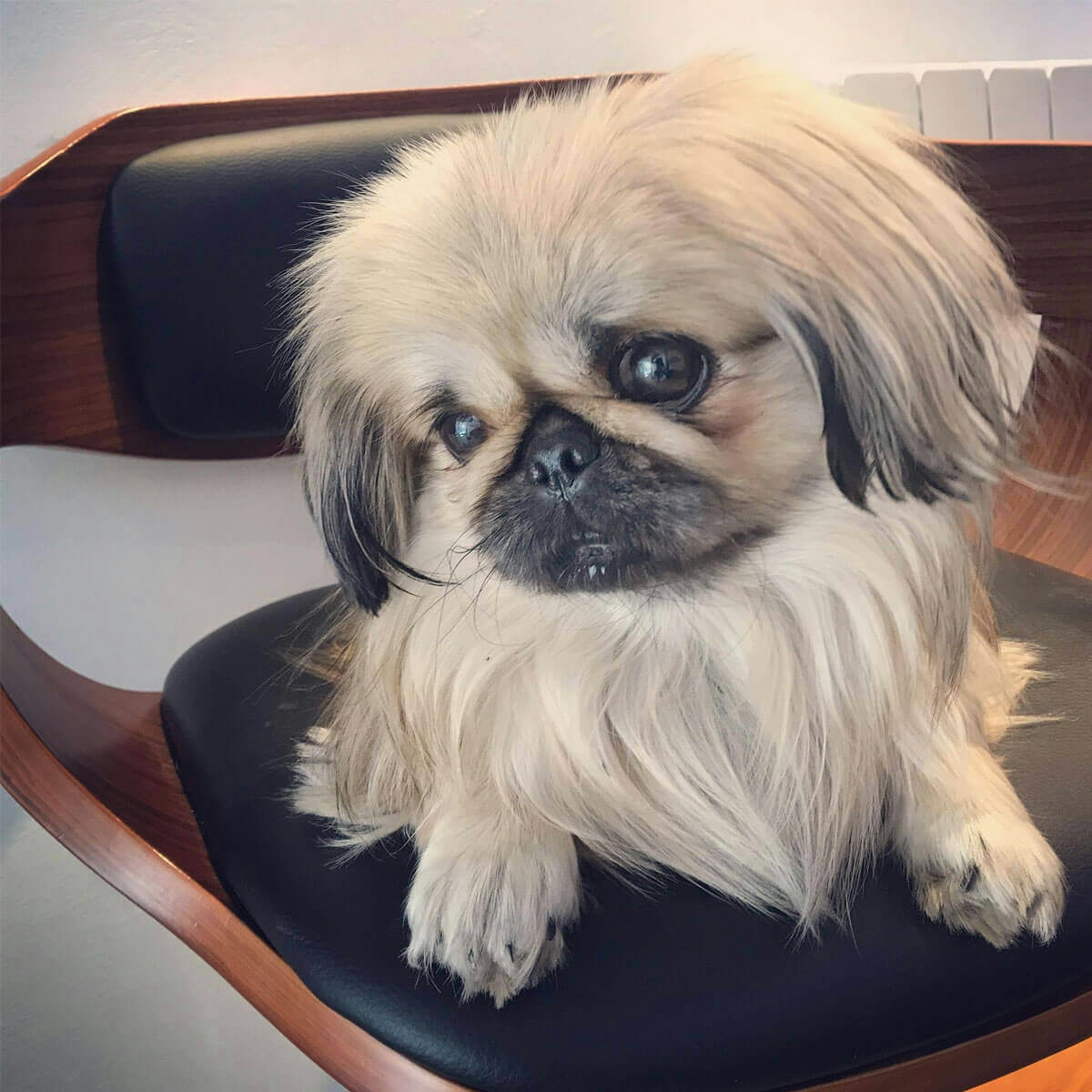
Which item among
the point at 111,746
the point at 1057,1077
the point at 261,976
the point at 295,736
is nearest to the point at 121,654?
the point at 111,746

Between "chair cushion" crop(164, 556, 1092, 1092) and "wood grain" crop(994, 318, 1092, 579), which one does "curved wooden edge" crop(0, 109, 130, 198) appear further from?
"wood grain" crop(994, 318, 1092, 579)

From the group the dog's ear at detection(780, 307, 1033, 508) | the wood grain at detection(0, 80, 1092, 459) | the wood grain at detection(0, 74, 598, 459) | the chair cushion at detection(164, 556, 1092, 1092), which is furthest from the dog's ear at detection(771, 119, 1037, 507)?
the wood grain at detection(0, 74, 598, 459)

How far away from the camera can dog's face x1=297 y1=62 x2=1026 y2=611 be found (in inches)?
23.7

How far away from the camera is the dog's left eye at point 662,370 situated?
2.05ft

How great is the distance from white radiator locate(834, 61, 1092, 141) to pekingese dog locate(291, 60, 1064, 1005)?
27.5 inches

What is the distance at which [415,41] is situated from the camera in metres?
1.25

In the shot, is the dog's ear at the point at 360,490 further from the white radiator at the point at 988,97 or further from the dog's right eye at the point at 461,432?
the white radiator at the point at 988,97

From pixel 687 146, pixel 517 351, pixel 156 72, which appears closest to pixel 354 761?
pixel 517 351

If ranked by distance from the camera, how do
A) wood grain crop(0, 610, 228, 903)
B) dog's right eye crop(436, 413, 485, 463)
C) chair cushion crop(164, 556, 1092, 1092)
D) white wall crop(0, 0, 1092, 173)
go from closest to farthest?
chair cushion crop(164, 556, 1092, 1092) → dog's right eye crop(436, 413, 485, 463) → wood grain crop(0, 610, 228, 903) → white wall crop(0, 0, 1092, 173)

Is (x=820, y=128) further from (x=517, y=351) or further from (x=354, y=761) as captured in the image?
(x=354, y=761)

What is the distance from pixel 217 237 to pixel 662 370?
1.87 ft

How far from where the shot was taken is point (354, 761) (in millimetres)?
823

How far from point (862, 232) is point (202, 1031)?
50.8 inches

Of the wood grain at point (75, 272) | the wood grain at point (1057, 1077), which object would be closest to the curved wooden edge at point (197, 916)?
the wood grain at point (75, 272)
